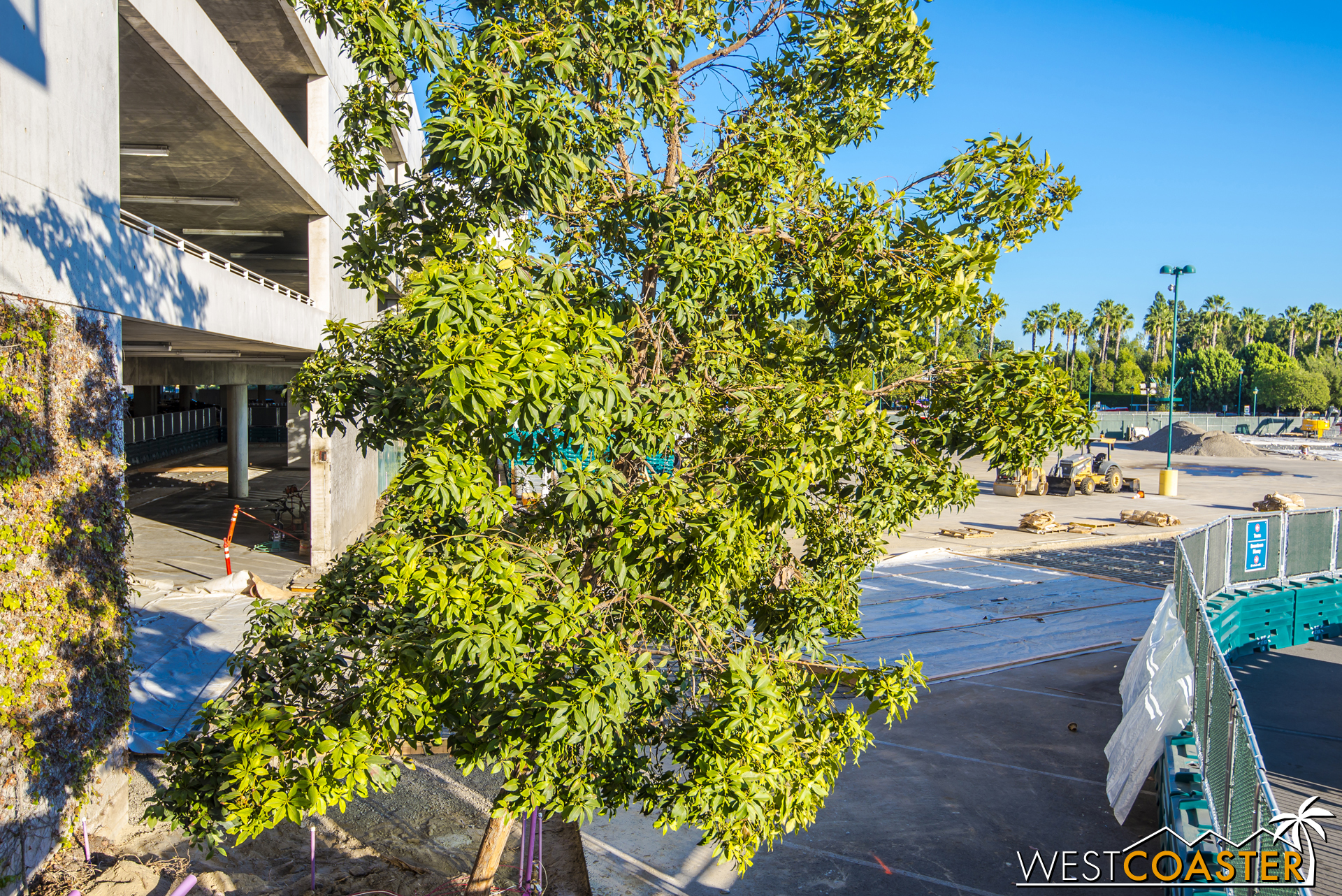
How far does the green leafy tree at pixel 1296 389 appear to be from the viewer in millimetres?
91562

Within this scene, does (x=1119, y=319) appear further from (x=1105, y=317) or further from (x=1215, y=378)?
(x=1215, y=378)

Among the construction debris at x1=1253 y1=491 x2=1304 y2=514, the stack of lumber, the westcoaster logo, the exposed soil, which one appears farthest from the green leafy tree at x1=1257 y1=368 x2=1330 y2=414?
the exposed soil

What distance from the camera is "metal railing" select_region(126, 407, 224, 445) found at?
42.6m

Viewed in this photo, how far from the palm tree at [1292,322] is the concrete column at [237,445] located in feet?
441

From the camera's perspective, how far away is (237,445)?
32188 mm

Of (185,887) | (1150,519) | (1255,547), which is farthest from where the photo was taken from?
(1150,519)

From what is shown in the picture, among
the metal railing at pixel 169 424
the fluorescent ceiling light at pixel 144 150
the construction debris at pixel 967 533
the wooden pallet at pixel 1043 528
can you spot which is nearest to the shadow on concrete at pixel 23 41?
the fluorescent ceiling light at pixel 144 150

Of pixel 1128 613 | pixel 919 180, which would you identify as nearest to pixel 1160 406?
pixel 1128 613

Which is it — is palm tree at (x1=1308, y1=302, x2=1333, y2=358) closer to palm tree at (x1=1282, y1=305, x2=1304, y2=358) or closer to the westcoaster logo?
palm tree at (x1=1282, y1=305, x2=1304, y2=358)

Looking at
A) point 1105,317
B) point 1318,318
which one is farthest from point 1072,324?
point 1318,318

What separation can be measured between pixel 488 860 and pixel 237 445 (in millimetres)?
29545

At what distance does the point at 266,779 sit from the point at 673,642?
9.03ft

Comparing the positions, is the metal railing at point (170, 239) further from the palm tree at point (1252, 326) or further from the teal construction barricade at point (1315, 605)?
the palm tree at point (1252, 326)

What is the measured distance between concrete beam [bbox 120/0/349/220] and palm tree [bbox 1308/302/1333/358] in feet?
472
